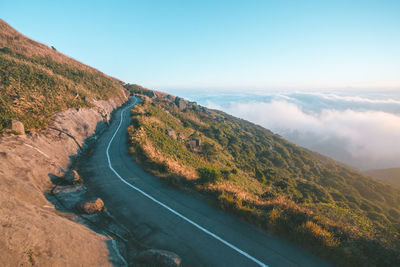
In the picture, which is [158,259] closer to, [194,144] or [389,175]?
[194,144]

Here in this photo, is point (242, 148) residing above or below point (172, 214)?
below

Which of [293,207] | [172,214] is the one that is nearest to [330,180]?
[293,207]

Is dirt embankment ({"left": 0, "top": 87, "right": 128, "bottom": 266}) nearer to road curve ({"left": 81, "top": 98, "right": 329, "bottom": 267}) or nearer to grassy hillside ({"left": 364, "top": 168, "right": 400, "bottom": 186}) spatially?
road curve ({"left": 81, "top": 98, "right": 329, "bottom": 267})

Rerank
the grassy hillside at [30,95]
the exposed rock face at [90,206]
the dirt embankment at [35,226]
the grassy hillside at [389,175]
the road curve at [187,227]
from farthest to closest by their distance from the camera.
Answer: the grassy hillside at [389,175] → the grassy hillside at [30,95] → the exposed rock face at [90,206] → the road curve at [187,227] → the dirt embankment at [35,226]

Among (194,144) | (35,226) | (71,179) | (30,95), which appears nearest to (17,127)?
(71,179)

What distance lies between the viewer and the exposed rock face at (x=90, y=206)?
7730 millimetres

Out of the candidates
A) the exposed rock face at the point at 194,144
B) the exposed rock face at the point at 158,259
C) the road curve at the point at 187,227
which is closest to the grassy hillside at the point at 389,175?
the exposed rock face at the point at 194,144

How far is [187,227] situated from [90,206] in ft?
15.7

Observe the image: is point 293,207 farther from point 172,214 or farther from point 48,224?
point 48,224

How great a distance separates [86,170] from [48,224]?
31.4ft

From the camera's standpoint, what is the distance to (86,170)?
1369cm

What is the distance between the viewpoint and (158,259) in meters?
5.25

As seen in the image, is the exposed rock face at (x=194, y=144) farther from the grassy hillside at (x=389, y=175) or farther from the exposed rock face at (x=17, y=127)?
the grassy hillside at (x=389, y=175)

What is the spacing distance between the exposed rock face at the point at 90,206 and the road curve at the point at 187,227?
2.40ft
